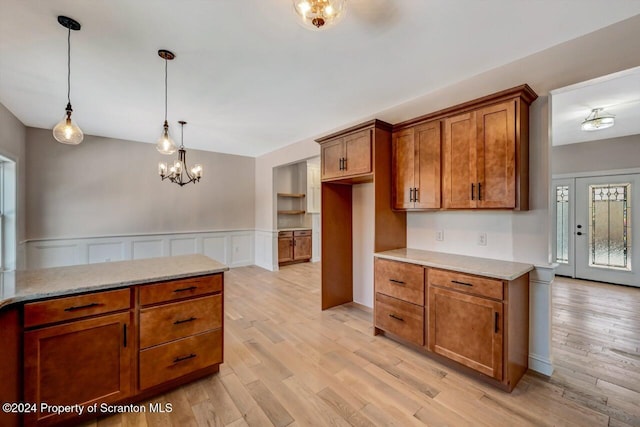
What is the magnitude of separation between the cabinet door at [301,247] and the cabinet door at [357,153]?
151 inches

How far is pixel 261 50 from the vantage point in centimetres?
221

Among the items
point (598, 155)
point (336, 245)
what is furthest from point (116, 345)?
point (598, 155)

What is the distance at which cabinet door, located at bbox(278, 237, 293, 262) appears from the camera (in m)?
6.41

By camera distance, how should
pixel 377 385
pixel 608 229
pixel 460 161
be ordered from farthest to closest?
1. pixel 608 229
2. pixel 460 161
3. pixel 377 385

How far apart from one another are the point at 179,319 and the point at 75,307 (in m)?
0.63

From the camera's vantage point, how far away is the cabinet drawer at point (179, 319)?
6.18 ft

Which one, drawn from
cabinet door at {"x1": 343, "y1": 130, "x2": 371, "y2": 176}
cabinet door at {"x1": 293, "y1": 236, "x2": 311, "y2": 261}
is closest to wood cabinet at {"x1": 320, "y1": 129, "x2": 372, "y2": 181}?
cabinet door at {"x1": 343, "y1": 130, "x2": 371, "y2": 176}

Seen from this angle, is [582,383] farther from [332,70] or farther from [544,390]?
[332,70]

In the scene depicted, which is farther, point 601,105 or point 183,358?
point 601,105

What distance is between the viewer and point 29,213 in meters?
4.29

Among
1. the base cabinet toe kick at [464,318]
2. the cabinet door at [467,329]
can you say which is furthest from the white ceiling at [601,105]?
the cabinet door at [467,329]

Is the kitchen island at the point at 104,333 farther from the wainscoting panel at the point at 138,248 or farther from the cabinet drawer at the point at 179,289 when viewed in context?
the wainscoting panel at the point at 138,248

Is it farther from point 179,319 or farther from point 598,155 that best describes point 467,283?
point 598,155

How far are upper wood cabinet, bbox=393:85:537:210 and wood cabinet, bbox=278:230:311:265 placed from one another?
13.2ft
